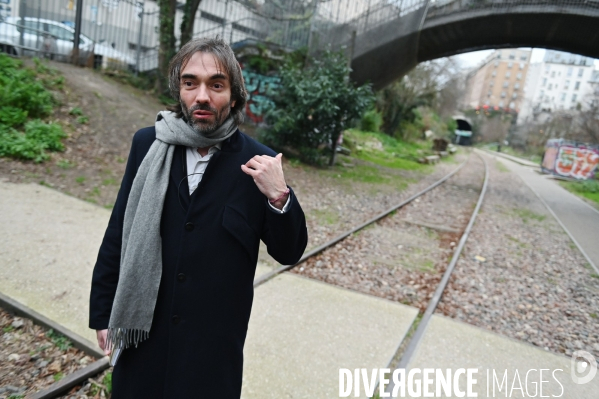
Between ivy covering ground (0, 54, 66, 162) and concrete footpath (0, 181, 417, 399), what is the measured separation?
2171mm

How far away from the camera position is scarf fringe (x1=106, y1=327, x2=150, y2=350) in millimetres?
1848

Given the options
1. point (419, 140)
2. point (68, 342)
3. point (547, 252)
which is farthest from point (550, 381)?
point (419, 140)

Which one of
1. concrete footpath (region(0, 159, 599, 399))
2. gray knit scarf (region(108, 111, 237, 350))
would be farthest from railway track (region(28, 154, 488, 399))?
gray knit scarf (region(108, 111, 237, 350))

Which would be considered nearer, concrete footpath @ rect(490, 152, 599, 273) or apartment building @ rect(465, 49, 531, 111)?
concrete footpath @ rect(490, 152, 599, 273)

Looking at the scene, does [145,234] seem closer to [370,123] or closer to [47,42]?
[47,42]

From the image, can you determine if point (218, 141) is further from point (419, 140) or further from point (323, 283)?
point (419, 140)

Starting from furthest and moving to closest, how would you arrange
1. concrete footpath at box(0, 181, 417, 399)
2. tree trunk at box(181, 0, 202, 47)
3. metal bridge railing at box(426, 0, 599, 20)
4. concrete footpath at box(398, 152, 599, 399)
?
1. tree trunk at box(181, 0, 202, 47)
2. metal bridge railing at box(426, 0, 599, 20)
3. concrete footpath at box(398, 152, 599, 399)
4. concrete footpath at box(0, 181, 417, 399)

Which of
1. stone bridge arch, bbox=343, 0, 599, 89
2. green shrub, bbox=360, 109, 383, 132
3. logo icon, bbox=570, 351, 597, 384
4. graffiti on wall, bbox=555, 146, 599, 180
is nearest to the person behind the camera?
logo icon, bbox=570, 351, 597, 384

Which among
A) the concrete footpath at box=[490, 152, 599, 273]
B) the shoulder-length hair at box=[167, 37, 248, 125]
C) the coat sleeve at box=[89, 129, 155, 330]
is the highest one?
the shoulder-length hair at box=[167, 37, 248, 125]

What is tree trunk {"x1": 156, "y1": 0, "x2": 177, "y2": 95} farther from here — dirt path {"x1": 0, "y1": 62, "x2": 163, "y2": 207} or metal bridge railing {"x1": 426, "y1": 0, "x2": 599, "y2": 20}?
metal bridge railing {"x1": 426, "y1": 0, "x2": 599, "y2": 20}

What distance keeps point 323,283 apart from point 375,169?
1285cm

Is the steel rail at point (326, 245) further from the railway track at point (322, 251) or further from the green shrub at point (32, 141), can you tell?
the green shrub at point (32, 141)

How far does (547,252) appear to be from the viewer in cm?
848

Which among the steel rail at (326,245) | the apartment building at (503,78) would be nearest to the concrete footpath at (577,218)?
the steel rail at (326,245)
